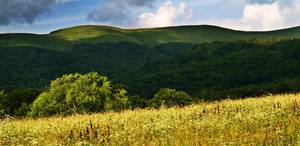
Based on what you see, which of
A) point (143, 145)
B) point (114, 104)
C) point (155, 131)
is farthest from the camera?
point (114, 104)

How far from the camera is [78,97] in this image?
5878 centimetres

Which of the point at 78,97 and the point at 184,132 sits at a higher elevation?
the point at 184,132

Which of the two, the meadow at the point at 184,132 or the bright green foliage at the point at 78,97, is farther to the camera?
the bright green foliage at the point at 78,97

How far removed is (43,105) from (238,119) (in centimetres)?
5144

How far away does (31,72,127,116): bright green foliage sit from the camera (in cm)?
5927

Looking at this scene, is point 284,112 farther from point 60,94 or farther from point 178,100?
point 178,100

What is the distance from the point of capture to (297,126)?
13156 mm

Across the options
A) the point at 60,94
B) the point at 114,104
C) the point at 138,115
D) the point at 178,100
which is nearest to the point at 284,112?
the point at 138,115

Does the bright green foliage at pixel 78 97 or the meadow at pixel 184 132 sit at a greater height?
the meadow at pixel 184 132

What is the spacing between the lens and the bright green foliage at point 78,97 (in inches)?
2333

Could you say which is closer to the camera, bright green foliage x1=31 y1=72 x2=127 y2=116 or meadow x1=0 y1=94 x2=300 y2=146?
meadow x1=0 y1=94 x2=300 y2=146

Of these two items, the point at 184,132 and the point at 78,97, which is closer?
the point at 184,132

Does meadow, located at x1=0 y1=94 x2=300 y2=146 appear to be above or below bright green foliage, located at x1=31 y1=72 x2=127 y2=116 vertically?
above

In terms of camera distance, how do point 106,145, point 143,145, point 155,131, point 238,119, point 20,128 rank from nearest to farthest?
point 143,145 < point 106,145 < point 155,131 < point 238,119 < point 20,128
